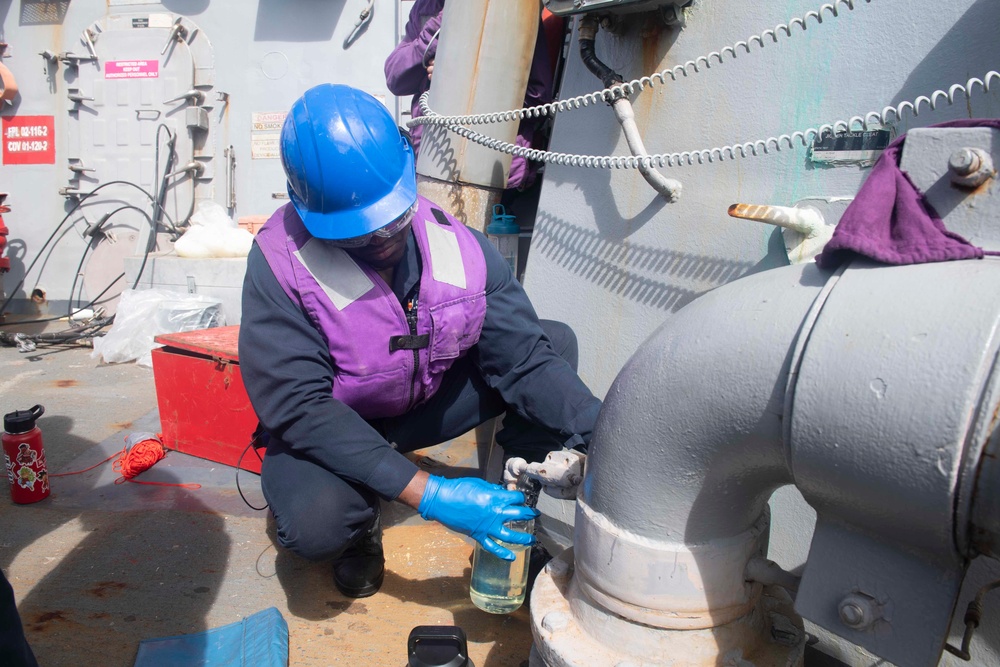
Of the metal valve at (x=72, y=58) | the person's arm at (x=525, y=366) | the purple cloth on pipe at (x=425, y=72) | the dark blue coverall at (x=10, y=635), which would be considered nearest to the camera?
the dark blue coverall at (x=10, y=635)

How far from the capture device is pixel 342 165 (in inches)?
56.3

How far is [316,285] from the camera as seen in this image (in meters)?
1.53

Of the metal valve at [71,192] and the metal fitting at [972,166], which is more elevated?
the metal fitting at [972,166]

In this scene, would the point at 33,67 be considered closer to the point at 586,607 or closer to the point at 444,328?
the point at 444,328

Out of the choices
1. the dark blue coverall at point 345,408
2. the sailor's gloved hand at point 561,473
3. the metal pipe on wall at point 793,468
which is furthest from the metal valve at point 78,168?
the metal pipe on wall at point 793,468

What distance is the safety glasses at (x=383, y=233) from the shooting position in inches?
58.4

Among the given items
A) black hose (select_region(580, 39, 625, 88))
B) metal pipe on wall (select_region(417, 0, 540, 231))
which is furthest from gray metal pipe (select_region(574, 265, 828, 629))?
metal pipe on wall (select_region(417, 0, 540, 231))

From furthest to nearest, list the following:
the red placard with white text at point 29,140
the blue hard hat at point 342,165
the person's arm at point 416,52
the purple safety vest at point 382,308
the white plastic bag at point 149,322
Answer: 1. the red placard with white text at point 29,140
2. the white plastic bag at point 149,322
3. the person's arm at point 416,52
4. the purple safety vest at point 382,308
5. the blue hard hat at point 342,165

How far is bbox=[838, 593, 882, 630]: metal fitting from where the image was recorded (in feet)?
2.41

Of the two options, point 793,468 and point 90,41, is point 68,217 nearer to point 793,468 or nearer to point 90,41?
point 90,41

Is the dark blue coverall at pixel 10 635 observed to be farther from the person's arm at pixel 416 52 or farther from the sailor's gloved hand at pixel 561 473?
the person's arm at pixel 416 52

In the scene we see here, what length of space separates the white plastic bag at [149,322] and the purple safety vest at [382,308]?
2.32m

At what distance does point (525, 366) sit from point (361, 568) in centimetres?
66

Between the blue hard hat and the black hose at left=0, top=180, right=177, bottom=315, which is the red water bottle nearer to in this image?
the blue hard hat
